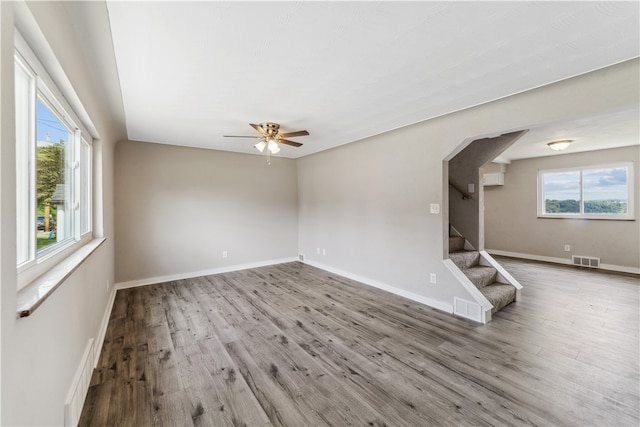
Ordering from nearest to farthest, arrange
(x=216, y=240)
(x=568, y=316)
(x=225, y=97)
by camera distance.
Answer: (x=225, y=97) < (x=568, y=316) < (x=216, y=240)

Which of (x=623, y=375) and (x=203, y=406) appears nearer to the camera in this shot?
(x=203, y=406)

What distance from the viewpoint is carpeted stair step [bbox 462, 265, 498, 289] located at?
341cm

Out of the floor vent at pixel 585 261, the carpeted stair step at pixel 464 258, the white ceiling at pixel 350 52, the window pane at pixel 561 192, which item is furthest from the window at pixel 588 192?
the white ceiling at pixel 350 52

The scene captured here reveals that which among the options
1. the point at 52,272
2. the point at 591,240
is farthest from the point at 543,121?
the point at 591,240

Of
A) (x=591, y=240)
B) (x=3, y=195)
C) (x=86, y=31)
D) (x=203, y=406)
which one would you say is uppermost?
(x=86, y=31)

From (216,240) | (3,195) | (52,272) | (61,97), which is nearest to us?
(3,195)

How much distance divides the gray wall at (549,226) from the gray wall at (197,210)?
522cm

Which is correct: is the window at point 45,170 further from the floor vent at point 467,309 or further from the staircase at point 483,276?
the staircase at point 483,276

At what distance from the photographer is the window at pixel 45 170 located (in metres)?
1.21

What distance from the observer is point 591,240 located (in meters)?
5.34

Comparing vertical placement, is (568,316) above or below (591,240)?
below

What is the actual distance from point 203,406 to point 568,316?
3.95m

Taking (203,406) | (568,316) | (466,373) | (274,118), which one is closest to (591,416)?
(466,373)

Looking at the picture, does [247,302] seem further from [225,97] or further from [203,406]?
[225,97]
